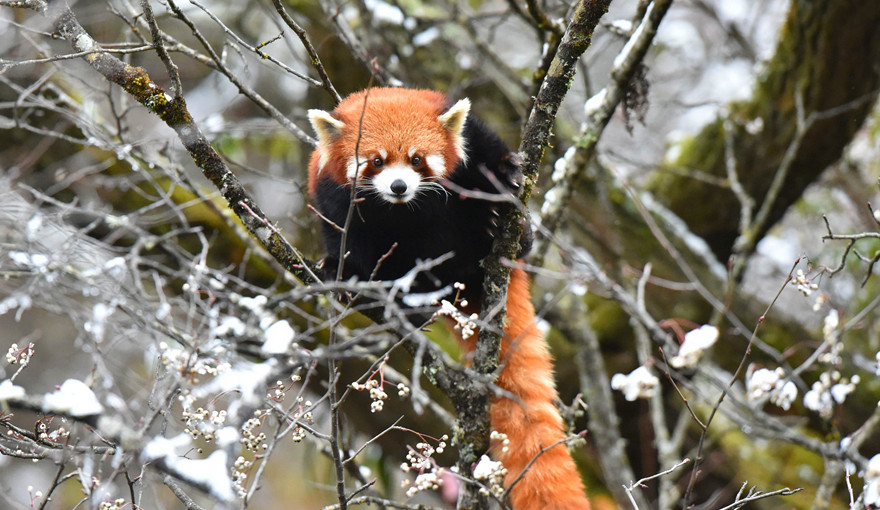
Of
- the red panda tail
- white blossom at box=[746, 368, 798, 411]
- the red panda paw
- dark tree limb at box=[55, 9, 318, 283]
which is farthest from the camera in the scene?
the red panda paw

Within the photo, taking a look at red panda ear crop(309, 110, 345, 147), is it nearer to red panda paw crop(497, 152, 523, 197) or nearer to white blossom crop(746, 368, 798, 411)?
red panda paw crop(497, 152, 523, 197)

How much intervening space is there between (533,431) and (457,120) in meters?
1.67

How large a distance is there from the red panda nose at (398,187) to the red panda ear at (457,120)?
432mm

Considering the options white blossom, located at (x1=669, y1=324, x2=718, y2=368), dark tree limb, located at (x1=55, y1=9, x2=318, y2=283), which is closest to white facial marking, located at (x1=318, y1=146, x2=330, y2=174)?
dark tree limb, located at (x1=55, y1=9, x2=318, y2=283)

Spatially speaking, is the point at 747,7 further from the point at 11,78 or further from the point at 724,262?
the point at 11,78

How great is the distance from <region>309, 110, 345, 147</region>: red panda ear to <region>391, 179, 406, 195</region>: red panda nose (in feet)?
1.56

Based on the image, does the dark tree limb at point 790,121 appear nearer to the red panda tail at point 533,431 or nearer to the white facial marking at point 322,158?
the red panda tail at point 533,431

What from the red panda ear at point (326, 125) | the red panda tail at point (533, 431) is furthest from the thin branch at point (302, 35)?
the red panda tail at point (533, 431)

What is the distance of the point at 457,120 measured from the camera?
3.88 m

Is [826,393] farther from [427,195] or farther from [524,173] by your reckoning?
[427,195]

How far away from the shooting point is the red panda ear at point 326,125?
12.4ft

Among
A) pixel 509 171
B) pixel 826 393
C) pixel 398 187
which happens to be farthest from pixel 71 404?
pixel 826 393

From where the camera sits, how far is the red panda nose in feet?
11.9

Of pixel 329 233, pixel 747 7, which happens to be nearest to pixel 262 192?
pixel 329 233
